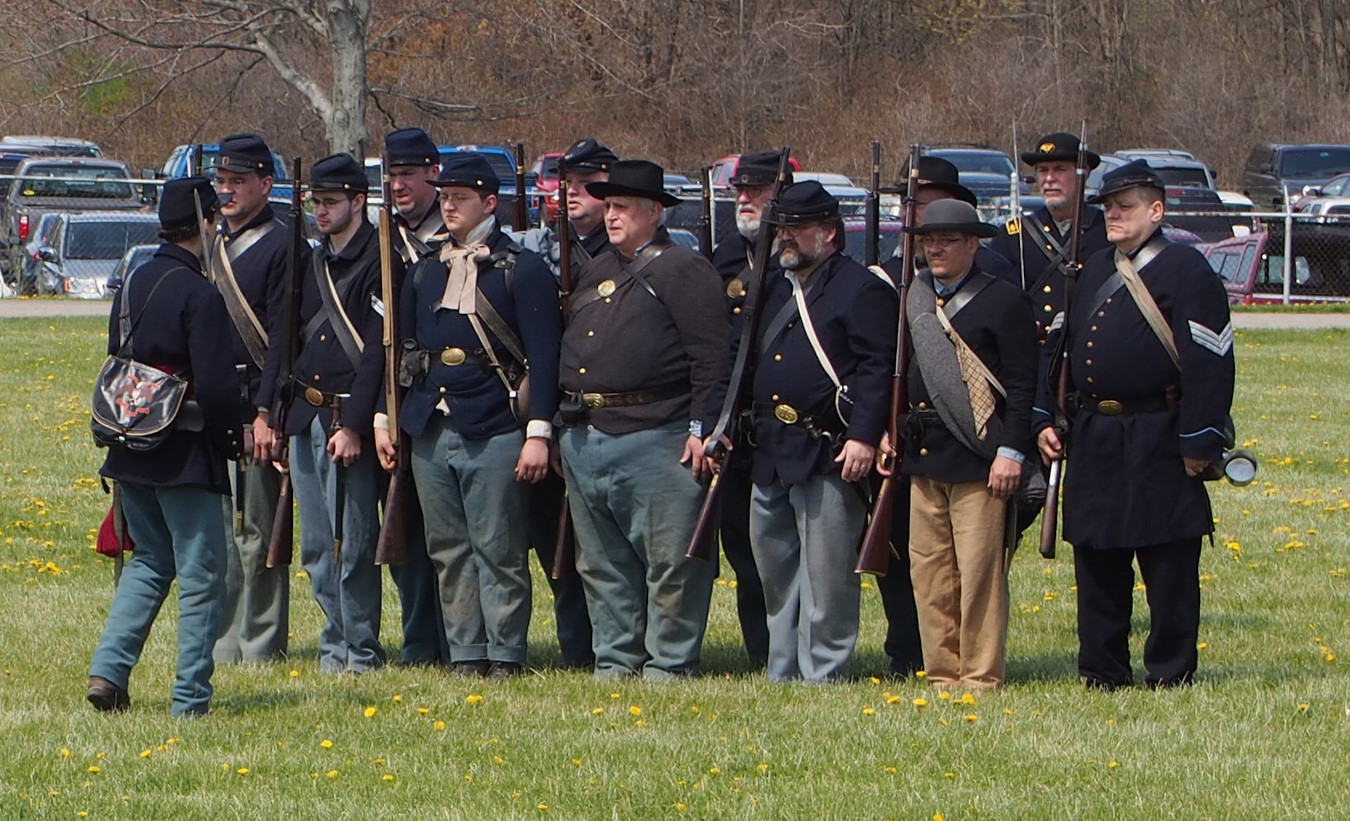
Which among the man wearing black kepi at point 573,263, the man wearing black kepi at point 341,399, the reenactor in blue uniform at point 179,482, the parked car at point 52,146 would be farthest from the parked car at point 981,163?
the reenactor in blue uniform at point 179,482

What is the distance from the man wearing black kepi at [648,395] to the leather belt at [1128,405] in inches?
56.4

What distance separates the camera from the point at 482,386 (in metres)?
8.24

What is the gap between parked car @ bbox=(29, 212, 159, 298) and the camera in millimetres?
27359

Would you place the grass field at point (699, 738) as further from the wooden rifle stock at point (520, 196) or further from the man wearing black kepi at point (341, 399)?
the wooden rifle stock at point (520, 196)

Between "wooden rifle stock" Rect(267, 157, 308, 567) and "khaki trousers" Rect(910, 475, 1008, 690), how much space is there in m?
2.60

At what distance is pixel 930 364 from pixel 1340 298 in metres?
22.7

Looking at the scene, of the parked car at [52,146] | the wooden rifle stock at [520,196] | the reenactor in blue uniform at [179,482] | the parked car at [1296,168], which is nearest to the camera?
the reenactor in blue uniform at [179,482]

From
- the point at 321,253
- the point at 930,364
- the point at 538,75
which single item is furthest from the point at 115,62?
the point at 930,364

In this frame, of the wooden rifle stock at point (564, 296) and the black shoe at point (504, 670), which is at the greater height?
the wooden rifle stock at point (564, 296)

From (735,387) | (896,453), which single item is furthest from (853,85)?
(896,453)

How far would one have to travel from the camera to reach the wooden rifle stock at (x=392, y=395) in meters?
8.33

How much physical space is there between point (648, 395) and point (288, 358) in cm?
155

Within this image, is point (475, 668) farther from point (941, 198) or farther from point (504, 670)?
point (941, 198)

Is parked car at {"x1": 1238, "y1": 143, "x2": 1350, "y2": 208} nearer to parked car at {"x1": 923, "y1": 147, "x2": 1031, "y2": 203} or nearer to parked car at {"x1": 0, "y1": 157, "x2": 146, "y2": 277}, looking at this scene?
parked car at {"x1": 923, "y1": 147, "x2": 1031, "y2": 203}
